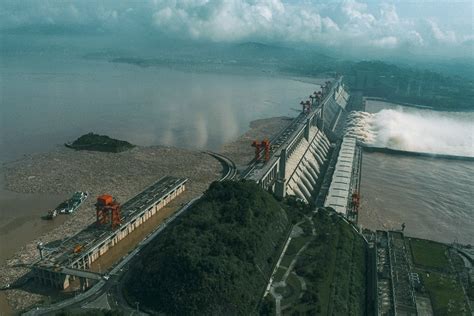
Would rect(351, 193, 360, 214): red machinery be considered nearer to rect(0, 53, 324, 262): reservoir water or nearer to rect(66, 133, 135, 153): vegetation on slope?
rect(0, 53, 324, 262): reservoir water

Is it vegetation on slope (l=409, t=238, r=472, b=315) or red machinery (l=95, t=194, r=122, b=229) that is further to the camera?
red machinery (l=95, t=194, r=122, b=229)

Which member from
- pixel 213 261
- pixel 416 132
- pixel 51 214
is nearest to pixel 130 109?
pixel 51 214

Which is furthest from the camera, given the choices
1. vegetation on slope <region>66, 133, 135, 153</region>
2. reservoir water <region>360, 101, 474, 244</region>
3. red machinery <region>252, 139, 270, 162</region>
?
vegetation on slope <region>66, 133, 135, 153</region>

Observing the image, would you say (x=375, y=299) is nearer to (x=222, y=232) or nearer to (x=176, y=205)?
(x=222, y=232)

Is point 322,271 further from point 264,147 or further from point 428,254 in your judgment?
point 264,147

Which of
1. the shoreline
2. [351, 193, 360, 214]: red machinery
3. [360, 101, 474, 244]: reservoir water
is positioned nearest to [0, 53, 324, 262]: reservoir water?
the shoreline

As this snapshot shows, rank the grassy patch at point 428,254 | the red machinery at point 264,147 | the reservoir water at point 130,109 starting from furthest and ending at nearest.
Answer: the reservoir water at point 130,109 < the red machinery at point 264,147 < the grassy patch at point 428,254

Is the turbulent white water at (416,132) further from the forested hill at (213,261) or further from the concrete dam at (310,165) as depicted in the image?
the forested hill at (213,261)

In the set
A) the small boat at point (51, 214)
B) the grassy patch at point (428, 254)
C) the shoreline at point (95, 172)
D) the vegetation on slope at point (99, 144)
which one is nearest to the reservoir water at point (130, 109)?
the vegetation on slope at point (99, 144)
